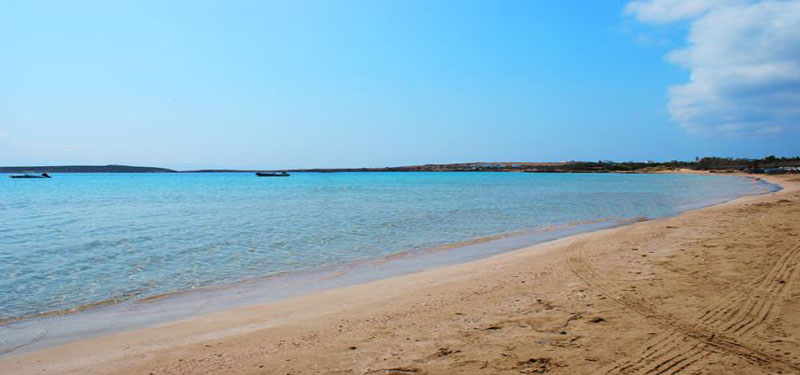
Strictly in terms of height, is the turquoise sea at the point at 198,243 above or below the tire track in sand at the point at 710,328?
below

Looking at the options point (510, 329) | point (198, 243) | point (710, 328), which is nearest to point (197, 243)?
point (198, 243)

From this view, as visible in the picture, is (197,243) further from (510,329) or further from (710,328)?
(710,328)

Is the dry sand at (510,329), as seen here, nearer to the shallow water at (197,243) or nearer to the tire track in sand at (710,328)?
the tire track in sand at (710,328)

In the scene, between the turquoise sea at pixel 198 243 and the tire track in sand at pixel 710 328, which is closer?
the tire track in sand at pixel 710 328

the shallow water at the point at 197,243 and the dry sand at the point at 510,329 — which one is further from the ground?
the dry sand at the point at 510,329

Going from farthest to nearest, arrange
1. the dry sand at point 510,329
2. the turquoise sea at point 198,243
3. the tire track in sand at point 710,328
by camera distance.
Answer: the turquoise sea at point 198,243, the dry sand at point 510,329, the tire track in sand at point 710,328

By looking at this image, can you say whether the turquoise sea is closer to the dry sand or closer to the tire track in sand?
the dry sand

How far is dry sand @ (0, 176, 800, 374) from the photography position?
163 inches

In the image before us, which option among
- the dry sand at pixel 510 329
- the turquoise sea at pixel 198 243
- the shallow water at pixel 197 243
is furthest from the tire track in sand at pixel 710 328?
the turquoise sea at pixel 198 243

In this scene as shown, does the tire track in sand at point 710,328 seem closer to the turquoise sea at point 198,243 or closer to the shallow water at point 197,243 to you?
the shallow water at point 197,243

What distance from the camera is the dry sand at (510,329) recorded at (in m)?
4.14

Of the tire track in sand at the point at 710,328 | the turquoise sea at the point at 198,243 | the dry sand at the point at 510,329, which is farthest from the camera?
the turquoise sea at the point at 198,243

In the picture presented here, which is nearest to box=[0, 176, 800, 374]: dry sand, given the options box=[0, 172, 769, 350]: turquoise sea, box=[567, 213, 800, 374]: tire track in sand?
box=[567, 213, 800, 374]: tire track in sand

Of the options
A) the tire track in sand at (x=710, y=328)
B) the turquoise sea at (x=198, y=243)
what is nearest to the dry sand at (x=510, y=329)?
the tire track in sand at (x=710, y=328)
